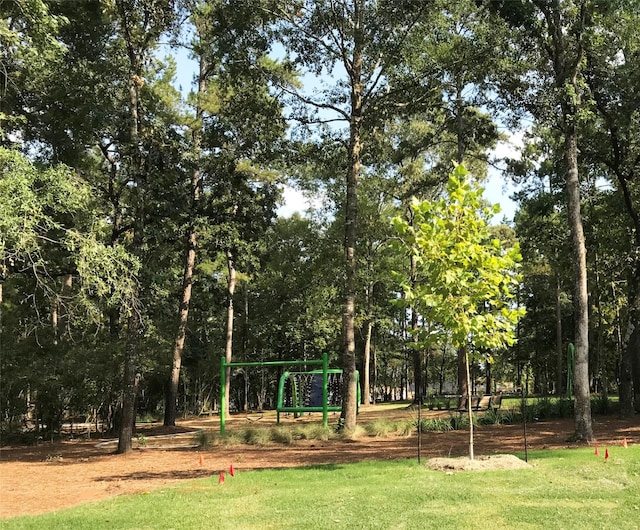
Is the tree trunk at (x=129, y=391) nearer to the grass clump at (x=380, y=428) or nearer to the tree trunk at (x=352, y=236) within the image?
the tree trunk at (x=352, y=236)

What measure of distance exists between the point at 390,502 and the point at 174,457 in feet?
22.0

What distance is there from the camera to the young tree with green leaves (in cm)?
783

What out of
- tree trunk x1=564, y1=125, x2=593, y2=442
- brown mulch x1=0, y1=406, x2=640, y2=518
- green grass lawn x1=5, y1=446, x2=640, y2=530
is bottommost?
brown mulch x1=0, y1=406, x2=640, y2=518

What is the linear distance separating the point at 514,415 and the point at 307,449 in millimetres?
7594

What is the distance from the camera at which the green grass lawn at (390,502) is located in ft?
17.4

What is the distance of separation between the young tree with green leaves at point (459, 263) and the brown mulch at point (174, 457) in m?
2.83

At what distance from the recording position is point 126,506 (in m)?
6.57

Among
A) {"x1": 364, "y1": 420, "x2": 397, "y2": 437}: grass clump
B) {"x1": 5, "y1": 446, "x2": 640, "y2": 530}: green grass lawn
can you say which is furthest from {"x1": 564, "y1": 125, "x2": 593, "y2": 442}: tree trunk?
{"x1": 364, "y1": 420, "x2": 397, "y2": 437}: grass clump

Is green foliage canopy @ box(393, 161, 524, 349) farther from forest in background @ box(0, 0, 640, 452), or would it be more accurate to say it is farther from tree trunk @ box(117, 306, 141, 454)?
tree trunk @ box(117, 306, 141, 454)

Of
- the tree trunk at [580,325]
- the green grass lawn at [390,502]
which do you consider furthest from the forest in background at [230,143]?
the green grass lawn at [390,502]

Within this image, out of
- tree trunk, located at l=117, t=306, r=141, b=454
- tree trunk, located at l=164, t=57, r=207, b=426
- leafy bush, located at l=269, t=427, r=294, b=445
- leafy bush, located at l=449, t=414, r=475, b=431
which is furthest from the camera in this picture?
tree trunk, located at l=164, t=57, r=207, b=426

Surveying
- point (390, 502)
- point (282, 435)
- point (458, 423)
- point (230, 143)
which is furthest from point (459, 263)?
point (230, 143)

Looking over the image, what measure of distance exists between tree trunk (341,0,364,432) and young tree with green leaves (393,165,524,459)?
22.0 feet

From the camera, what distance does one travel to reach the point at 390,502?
6.09m
